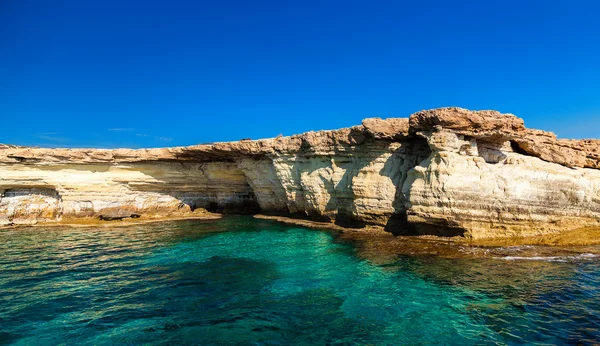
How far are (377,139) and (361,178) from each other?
2173mm

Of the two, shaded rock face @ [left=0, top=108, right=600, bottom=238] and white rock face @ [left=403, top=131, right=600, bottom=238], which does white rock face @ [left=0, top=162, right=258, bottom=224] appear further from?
white rock face @ [left=403, top=131, right=600, bottom=238]

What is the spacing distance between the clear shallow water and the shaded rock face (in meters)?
2.69

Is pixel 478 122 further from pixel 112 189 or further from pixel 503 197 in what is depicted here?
pixel 112 189

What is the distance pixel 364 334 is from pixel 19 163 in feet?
80.5

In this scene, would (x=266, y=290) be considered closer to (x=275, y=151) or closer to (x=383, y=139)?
(x=383, y=139)

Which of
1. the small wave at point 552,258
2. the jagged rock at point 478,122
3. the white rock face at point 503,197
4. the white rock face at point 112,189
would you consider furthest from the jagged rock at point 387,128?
the white rock face at point 112,189

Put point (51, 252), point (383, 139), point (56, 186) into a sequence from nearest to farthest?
point (51, 252) < point (383, 139) < point (56, 186)

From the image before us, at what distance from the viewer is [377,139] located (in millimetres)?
17078

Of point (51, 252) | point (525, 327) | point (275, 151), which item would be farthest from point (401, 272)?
point (51, 252)

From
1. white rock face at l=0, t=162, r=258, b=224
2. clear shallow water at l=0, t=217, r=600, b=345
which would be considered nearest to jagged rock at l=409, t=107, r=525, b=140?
clear shallow water at l=0, t=217, r=600, b=345

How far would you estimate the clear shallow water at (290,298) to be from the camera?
727 centimetres

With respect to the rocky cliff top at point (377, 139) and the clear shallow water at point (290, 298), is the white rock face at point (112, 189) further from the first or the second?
the clear shallow water at point (290, 298)

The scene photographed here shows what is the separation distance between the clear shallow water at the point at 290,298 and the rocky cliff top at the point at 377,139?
5487 millimetres

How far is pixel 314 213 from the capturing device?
70.0 ft
